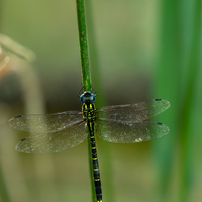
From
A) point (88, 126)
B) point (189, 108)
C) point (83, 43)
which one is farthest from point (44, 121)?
point (189, 108)

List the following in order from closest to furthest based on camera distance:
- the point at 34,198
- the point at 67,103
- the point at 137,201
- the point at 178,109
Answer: the point at 178,109
the point at 34,198
the point at 137,201
the point at 67,103

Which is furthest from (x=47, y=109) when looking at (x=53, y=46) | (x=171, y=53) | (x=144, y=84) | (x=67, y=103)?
(x=171, y=53)

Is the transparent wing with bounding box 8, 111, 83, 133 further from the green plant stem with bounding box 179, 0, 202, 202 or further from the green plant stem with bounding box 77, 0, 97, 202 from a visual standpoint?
the green plant stem with bounding box 179, 0, 202, 202

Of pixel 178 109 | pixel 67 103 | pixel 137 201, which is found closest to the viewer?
pixel 178 109

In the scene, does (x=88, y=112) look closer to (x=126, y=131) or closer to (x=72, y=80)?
A: (x=126, y=131)

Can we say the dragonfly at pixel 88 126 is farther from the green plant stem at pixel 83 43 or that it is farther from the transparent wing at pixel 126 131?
the green plant stem at pixel 83 43

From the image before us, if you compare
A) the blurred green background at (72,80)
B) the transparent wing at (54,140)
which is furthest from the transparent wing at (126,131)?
the blurred green background at (72,80)

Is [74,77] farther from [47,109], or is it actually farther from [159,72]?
[159,72]
